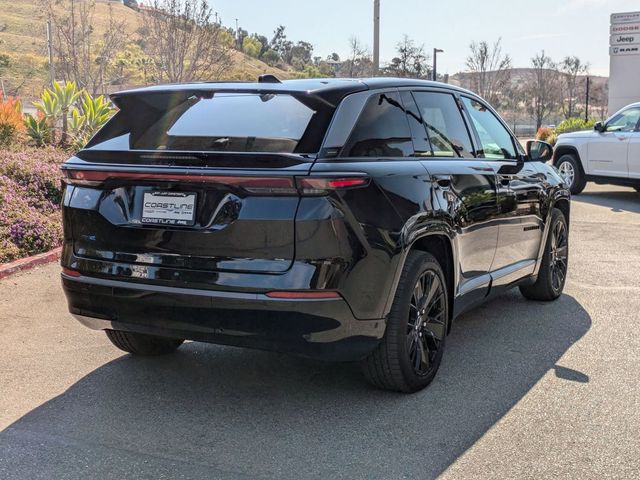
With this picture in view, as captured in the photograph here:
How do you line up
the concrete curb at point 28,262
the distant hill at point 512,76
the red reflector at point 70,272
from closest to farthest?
the red reflector at point 70,272 < the concrete curb at point 28,262 < the distant hill at point 512,76

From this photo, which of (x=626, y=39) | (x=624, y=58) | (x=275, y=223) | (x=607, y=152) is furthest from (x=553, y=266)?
(x=626, y=39)

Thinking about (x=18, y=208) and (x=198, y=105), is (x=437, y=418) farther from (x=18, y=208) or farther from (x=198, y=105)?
(x=18, y=208)

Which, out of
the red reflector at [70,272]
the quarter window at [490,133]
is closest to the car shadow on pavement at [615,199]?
the quarter window at [490,133]

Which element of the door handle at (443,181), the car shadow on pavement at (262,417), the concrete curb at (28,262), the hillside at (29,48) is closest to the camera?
the car shadow on pavement at (262,417)

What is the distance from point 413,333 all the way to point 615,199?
11.1 metres

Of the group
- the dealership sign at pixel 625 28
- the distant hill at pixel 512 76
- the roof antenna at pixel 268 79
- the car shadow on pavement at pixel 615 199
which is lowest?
the car shadow on pavement at pixel 615 199

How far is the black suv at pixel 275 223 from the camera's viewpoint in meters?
3.38

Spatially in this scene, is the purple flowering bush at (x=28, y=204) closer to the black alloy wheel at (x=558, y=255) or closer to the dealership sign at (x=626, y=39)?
the black alloy wheel at (x=558, y=255)

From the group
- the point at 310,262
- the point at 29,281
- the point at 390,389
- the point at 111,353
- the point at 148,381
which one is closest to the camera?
the point at 310,262

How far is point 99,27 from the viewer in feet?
259

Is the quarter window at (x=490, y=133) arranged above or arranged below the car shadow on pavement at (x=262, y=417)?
above

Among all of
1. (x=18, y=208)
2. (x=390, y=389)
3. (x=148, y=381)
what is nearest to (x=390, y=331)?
(x=390, y=389)

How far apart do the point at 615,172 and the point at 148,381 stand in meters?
11.4

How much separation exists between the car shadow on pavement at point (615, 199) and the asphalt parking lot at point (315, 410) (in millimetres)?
7482
